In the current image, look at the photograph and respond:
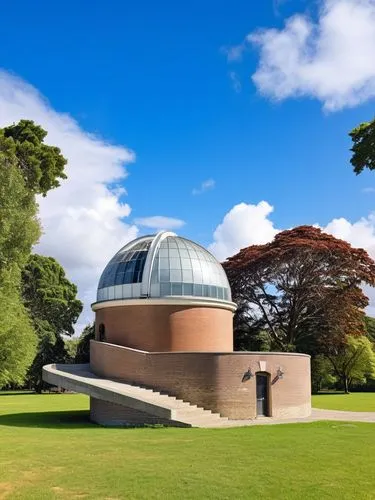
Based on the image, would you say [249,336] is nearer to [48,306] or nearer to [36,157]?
[48,306]

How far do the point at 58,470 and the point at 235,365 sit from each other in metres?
12.2

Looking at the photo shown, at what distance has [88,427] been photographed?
2088 centimetres

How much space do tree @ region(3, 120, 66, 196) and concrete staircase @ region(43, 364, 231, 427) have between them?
1169 cm

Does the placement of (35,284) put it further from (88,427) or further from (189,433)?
(189,433)

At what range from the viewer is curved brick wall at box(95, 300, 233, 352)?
25.1 meters

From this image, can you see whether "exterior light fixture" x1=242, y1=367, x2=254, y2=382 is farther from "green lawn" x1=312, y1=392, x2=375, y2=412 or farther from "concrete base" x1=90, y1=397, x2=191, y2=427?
"green lawn" x1=312, y1=392, x2=375, y2=412

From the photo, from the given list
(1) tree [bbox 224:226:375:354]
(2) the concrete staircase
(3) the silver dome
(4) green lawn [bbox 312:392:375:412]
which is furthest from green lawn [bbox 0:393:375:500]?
(1) tree [bbox 224:226:375:354]

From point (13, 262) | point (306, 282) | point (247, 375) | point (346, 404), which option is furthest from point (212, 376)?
point (306, 282)

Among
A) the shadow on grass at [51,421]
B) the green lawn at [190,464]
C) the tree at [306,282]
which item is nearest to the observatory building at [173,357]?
the shadow on grass at [51,421]

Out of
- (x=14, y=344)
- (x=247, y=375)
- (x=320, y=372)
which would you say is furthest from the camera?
(x=320, y=372)

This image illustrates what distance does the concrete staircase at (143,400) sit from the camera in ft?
64.5

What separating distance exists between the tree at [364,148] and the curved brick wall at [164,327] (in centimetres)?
1128

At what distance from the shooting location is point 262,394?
915 inches

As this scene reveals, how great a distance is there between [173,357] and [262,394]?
160 inches
